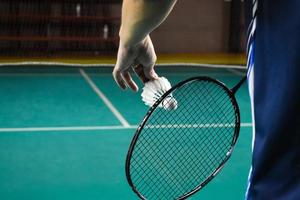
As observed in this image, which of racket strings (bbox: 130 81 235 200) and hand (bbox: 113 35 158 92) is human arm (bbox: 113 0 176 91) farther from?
racket strings (bbox: 130 81 235 200)

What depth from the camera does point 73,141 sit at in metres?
4.47

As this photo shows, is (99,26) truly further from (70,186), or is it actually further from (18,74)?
(70,186)

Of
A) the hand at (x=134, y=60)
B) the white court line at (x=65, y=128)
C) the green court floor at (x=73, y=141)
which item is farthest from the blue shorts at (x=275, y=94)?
the white court line at (x=65, y=128)

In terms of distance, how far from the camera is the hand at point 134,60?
3.97ft

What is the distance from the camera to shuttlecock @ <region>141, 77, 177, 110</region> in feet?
5.01

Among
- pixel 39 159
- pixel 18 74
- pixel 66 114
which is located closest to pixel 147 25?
pixel 39 159

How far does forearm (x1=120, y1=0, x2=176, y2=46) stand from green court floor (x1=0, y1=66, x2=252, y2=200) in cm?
237

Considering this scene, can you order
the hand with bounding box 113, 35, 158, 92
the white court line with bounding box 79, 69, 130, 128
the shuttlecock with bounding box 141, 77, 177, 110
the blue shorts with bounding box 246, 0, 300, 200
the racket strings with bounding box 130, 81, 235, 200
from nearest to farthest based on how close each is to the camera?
the blue shorts with bounding box 246, 0, 300, 200 → the hand with bounding box 113, 35, 158, 92 → the shuttlecock with bounding box 141, 77, 177, 110 → the racket strings with bounding box 130, 81, 235, 200 → the white court line with bounding box 79, 69, 130, 128

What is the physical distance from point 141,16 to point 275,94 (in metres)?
0.31

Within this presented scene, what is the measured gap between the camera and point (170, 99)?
157 cm

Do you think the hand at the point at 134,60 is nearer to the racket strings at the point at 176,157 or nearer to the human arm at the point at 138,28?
the human arm at the point at 138,28

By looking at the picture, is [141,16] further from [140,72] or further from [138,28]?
[140,72]

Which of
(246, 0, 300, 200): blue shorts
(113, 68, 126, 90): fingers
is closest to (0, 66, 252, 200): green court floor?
(113, 68, 126, 90): fingers

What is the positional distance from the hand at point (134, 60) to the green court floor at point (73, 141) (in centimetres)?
201
